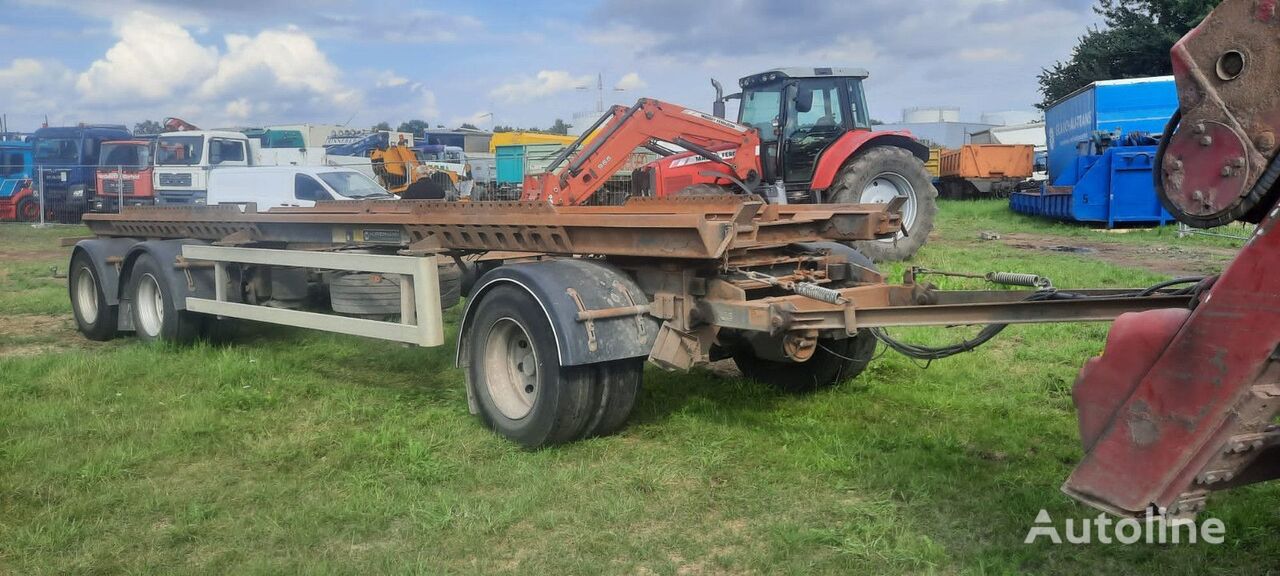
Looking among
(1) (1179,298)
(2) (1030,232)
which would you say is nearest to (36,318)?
(1) (1179,298)

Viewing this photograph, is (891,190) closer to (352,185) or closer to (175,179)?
(352,185)

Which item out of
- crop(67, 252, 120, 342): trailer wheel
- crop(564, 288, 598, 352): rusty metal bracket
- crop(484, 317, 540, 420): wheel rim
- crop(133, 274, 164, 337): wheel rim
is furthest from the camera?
crop(67, 252, 120, 342): trailer wheel

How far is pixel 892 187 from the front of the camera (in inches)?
533

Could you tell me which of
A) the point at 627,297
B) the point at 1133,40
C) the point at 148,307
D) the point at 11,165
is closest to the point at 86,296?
the point at 148,307

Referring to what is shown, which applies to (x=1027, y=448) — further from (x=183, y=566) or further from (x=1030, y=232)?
(x=1030, y=232)

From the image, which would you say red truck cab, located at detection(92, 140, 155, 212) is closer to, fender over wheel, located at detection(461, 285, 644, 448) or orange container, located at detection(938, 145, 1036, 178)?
fender over wheel, located at detection(461, 285, 644, 448)

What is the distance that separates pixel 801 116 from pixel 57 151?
975 inches

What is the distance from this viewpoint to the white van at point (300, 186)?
16.3 meters

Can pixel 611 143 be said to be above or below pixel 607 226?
above

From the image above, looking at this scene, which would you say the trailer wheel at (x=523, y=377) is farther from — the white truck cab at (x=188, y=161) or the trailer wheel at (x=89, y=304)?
the white truck cab at (x=188, y=161)

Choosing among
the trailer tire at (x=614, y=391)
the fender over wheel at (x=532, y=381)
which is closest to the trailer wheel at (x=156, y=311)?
the fender over wheel at (x=532, y=381)

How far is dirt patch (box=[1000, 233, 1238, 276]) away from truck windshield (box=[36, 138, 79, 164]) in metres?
26.1

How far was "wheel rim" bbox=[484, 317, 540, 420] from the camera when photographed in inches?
214

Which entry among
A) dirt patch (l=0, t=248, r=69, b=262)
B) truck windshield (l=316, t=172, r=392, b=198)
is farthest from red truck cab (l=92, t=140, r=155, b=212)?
truck windshield (l=316, t=172, r=392, b=198)
